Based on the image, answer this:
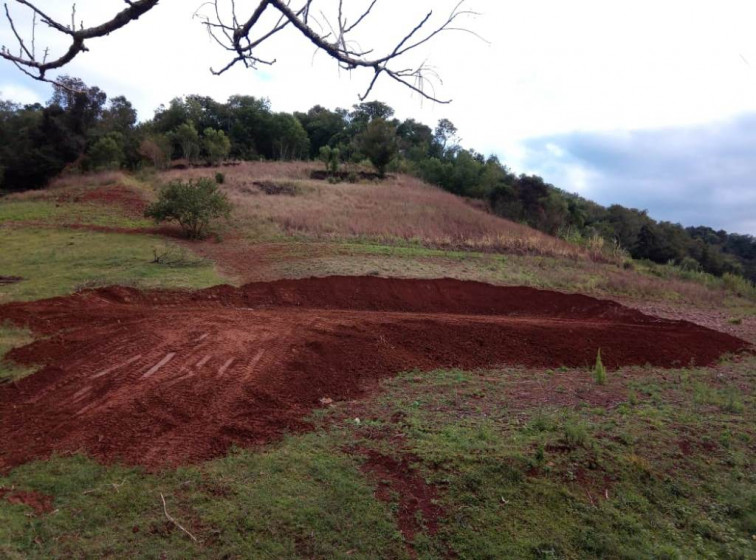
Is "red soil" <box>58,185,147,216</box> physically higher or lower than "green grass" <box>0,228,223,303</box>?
higher

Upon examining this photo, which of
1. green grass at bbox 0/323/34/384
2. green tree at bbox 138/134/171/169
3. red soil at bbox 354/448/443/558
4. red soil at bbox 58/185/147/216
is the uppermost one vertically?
green tree at bbox 138/134/171/169

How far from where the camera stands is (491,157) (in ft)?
151

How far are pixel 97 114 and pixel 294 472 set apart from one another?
4264 cm

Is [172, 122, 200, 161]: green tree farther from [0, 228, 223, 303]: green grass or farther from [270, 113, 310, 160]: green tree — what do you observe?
[0, 228, 223, 303]: green grass

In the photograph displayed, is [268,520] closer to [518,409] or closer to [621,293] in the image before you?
[518,409]

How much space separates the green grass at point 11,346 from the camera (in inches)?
222

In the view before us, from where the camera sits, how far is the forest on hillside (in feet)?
98.5

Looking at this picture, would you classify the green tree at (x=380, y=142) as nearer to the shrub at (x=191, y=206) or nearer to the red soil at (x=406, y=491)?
the shrub at (x=191, y=206)

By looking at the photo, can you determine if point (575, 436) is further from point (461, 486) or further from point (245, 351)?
point (245, 351)

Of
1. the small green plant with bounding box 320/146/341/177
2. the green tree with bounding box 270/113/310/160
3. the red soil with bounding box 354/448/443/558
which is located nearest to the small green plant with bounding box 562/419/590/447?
the red soil with bounding box 354/448/443/558

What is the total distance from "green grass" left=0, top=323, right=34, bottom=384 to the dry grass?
1057cm

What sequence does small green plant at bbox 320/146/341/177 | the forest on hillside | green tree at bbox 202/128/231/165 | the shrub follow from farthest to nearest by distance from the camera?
green tree at bbox 202/128/231/165, small green plant at bbox 320/146/341/177, the forest on hillside, the shrub

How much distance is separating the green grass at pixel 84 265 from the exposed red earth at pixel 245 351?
95 centimetres

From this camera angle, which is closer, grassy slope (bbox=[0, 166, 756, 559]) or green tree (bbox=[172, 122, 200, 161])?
grassy slope (bbox=[0, 166, 756, 559])
